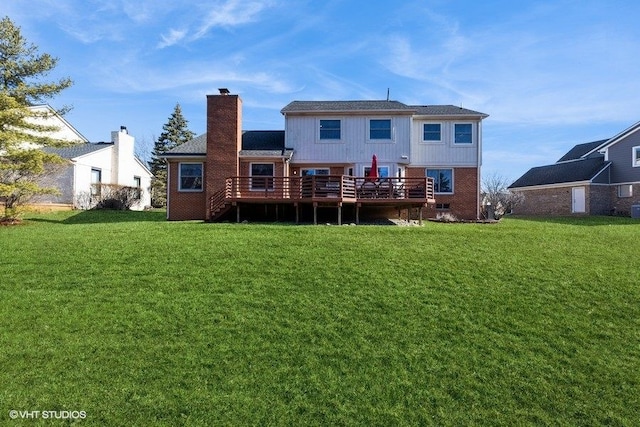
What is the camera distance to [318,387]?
239 inches

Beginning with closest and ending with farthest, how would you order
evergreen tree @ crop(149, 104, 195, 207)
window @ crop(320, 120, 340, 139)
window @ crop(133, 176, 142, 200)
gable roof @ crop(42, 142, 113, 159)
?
window @ crop(320, 120, 340, 139)
gable roof @ crop(42, 142, 113, 159)
window @ crop(133, 176, 142, 200)
evergreen tree @ crop(149, 104, 195, 207)

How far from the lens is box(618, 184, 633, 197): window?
28.7 metres

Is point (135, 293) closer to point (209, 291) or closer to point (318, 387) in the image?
point (209, 291)

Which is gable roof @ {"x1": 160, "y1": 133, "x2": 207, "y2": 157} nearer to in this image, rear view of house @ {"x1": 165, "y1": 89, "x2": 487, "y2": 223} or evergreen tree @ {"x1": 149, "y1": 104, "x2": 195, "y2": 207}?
rear view of house @ {"x1": 165, "y1": 89, "x2": 487, "y2": 223}

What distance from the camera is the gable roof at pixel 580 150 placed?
1592 inches

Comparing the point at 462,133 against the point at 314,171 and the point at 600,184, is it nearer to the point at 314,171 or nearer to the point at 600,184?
the point at 314,171

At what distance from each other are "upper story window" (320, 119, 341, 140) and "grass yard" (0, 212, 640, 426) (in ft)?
36.0

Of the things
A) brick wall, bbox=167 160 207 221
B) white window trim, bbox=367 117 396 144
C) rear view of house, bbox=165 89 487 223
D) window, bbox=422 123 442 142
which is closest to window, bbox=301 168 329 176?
rear view of house, bbox=165 89 487 223

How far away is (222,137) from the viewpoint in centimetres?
2027

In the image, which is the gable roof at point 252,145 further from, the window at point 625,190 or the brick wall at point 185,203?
the window at point 625,190

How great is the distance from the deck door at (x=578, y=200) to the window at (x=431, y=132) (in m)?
14.5

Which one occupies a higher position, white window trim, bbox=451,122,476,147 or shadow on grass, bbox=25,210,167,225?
white window trim, bbox=451,122,476,147

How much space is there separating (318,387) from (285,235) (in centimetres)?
755

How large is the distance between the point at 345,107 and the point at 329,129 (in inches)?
53.2
